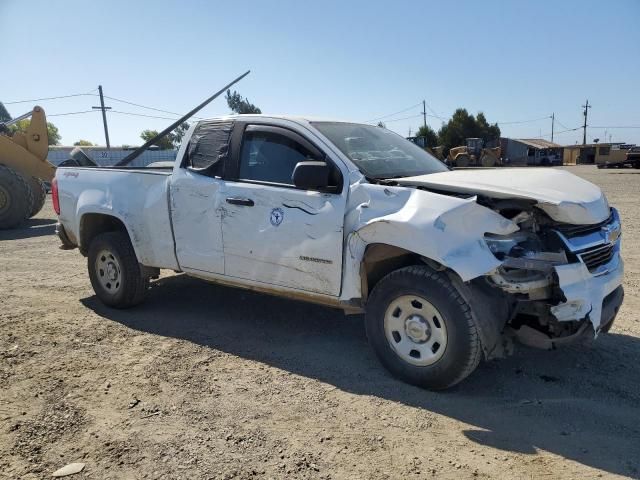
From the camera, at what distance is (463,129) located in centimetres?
6581

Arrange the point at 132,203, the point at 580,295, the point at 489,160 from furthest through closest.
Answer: the point at 489,160, the point at 132,203, the point at 580,295

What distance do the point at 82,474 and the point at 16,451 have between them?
54 centimetres

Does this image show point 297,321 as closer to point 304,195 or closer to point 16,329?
point 304,195

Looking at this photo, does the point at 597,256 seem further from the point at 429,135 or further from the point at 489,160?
the point at 429,135

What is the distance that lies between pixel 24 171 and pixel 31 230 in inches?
83.1

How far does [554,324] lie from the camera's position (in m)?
3.41

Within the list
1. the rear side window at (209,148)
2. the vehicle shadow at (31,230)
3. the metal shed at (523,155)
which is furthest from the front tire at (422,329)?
the metal shed at (523,155)

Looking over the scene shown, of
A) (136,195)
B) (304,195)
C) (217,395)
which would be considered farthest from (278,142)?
(217,395)

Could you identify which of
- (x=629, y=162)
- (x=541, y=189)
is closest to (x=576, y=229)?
(x=541, y=189)

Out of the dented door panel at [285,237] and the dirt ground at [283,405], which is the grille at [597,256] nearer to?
the dirt ground at [283,405]

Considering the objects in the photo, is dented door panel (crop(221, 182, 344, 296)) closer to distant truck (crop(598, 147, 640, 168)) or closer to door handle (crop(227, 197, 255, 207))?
door handle (crop(227, 197, 255, 207))

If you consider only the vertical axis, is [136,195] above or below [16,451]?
above

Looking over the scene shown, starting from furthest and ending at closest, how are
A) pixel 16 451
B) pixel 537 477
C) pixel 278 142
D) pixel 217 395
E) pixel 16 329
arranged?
pixel 16 329
pixel 278 142
pixel 217 395
pixel 16 451
pixel 537 477

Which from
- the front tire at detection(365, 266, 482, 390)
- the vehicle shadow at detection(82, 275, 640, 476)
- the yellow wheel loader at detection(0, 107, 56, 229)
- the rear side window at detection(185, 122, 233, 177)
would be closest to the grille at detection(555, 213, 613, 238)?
the front tire at detection(365, 266, 482, 390)
